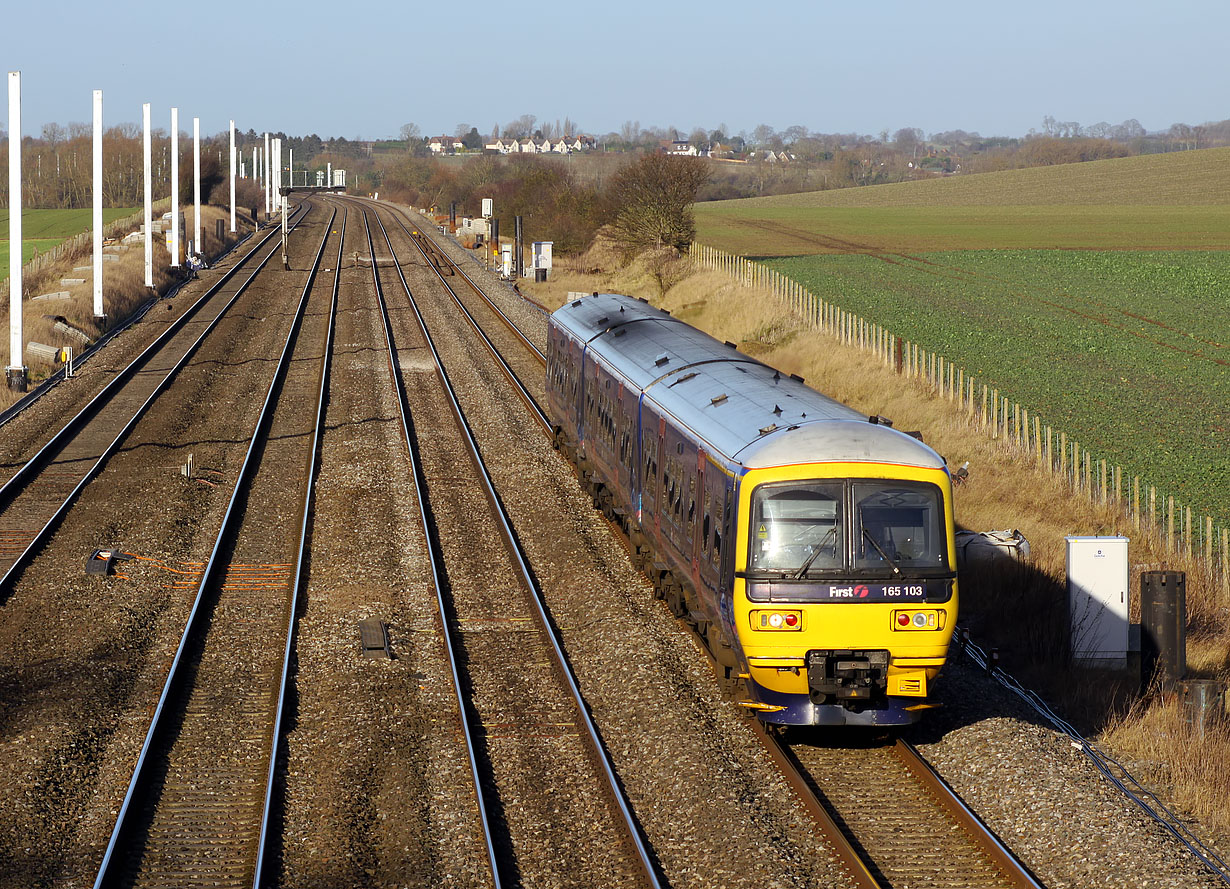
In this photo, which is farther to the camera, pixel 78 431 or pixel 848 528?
pixel 78 431

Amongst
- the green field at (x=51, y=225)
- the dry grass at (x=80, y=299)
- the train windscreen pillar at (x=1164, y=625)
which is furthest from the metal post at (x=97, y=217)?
the green field at (x=51, y=225)

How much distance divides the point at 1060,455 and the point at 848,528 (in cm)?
1364

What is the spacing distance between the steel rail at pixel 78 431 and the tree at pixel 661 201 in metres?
18.5

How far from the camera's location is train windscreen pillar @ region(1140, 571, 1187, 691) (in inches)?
507

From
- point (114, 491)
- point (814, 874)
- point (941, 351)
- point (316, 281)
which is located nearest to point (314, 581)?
point (114, 491)

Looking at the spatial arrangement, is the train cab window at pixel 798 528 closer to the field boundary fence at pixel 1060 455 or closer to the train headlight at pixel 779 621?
the train headlight at pixel 779 621

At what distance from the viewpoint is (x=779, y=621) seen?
10.5m

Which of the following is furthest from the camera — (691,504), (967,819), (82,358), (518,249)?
(518,249)

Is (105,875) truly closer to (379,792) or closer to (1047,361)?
(379,792)

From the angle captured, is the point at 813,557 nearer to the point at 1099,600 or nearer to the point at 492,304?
the point at 1099,600

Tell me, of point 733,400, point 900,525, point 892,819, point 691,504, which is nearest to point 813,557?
point 900,525

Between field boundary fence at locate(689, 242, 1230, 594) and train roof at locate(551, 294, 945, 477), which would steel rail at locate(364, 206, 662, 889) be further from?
field boundary fence at locate(689, 242, 1230, 594)

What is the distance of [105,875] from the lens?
28.1 feet

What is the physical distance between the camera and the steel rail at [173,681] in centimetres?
888
